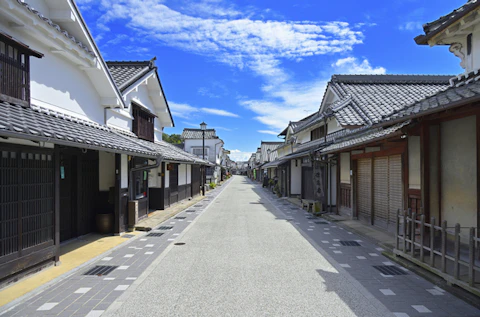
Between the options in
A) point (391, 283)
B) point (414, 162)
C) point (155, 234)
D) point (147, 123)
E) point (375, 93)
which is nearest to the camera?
point (391, 283)

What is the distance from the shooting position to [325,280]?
652 cm

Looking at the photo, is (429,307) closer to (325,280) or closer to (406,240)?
(325,280)

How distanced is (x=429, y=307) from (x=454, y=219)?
320cm

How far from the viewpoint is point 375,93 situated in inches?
725

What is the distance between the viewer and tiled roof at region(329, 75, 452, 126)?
1562 centimetres

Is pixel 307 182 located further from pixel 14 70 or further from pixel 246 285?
pixel 14 70

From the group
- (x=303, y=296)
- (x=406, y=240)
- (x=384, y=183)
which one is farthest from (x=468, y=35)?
(x=303, y=296)

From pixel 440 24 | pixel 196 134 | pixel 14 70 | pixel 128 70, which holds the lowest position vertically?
pixel 14 70

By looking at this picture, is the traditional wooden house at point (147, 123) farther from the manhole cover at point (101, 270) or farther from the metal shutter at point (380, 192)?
the metal shutter at point (380, 192)

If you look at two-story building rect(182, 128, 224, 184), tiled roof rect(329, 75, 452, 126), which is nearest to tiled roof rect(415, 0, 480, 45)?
tiled roof rect(329, 75, 452, 126)

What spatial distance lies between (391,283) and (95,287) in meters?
6.12

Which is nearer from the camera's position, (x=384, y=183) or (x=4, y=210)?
(x=4, y=210)

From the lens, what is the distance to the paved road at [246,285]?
5.06m

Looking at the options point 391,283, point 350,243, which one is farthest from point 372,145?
point 391,283
